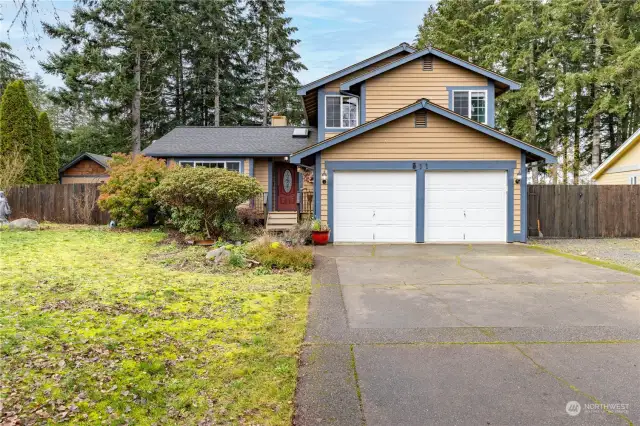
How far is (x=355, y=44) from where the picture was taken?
14.0 m

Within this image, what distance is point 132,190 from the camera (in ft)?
40.9

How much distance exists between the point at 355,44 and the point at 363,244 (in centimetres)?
754

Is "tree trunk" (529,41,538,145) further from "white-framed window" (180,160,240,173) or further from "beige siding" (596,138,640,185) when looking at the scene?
"white-framed window" (180,160,240,173)

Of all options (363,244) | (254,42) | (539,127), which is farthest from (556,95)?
(254,42)

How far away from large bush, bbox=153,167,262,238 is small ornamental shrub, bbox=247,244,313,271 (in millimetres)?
2704

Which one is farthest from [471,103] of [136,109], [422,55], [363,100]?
[136,109]

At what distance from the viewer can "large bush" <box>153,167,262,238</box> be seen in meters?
10.0

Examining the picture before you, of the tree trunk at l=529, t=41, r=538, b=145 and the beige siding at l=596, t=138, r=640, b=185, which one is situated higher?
the tree trunk at l=529, t=41, r=538, b=145

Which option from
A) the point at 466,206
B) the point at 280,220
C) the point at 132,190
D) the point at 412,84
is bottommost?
the point at 280,220

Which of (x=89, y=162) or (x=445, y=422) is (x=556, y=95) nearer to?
(x=445, y=422)

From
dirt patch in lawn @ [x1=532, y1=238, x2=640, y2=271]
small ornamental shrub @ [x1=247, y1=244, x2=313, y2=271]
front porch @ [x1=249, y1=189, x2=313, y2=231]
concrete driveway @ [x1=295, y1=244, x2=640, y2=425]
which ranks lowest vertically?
concrete driveway @ [x1=295, y1=244, x2=640, y2=425]

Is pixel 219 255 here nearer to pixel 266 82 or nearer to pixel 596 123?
pixel 266 82

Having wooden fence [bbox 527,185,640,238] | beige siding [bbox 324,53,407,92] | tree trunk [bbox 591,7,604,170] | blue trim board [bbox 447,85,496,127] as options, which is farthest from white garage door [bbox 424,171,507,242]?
tree trunk [bbox 591,7,604,170]

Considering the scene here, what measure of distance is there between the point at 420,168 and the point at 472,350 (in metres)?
8.23
